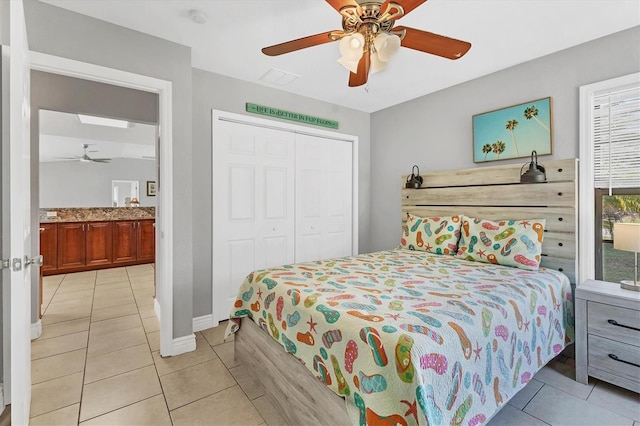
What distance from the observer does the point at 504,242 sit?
8.39ft

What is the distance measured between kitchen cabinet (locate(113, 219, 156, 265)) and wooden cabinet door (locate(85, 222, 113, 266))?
0.09 m

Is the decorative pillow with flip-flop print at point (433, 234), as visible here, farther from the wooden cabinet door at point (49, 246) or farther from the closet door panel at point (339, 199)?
the wooden cabinet door at point (49, 246)

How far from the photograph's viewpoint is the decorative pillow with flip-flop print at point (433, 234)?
297cm

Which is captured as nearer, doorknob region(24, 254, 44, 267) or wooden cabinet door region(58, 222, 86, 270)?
doorknob region(24, 254, 44, 267)

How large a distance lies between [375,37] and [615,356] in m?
2.53

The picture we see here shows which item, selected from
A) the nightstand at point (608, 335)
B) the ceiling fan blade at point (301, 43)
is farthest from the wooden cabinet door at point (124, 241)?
the nightstand at point (608, 335)

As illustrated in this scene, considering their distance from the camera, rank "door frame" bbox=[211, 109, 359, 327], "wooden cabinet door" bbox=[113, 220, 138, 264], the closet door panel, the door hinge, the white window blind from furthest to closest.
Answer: "wooden cabinet door" bbox=[113, 220, 138, 264] → the closet door panel → "door frame" bbox=[211, 109, 359, 327] → the white window blind → the door hinge

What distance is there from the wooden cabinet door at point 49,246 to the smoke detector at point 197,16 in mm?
4971

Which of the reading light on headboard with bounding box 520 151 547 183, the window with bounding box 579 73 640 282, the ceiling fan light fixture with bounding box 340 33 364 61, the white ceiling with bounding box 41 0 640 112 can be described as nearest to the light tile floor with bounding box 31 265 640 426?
the window with bounding box 579 73 640 282

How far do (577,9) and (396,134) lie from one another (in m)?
2.15

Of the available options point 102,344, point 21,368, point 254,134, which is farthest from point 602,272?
point 102,344

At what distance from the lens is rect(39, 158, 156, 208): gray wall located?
264 inches

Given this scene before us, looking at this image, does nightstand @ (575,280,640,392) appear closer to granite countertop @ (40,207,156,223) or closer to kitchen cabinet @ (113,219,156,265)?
kitchen cabinet @ (113,219,156,265)

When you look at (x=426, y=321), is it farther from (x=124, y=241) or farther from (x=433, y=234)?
(x=124, y=241)
